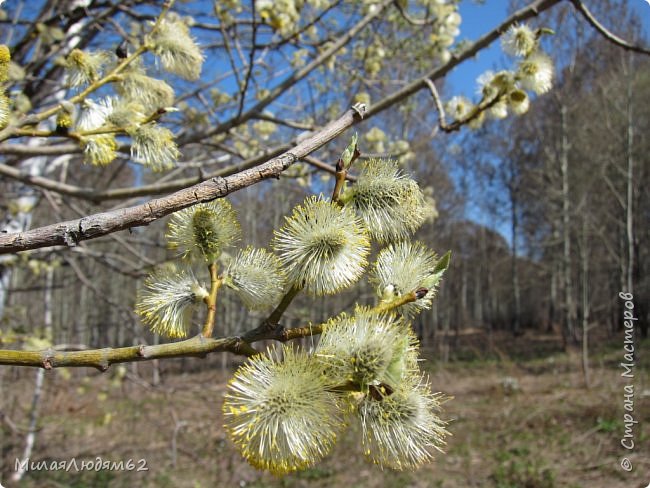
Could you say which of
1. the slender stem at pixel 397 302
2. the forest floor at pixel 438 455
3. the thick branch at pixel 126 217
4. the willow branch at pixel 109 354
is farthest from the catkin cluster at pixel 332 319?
the forest floor at pixel 438 455

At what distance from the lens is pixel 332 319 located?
2.77 ft

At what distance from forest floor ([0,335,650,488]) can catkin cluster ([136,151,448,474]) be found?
3.18 metres

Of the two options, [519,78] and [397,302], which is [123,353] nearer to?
[397,302]

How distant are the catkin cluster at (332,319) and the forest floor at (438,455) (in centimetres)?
318

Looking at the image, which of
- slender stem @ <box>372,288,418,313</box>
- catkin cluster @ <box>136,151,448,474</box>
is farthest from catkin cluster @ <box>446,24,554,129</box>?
slender stem @ <box>372,288,418,313</box>

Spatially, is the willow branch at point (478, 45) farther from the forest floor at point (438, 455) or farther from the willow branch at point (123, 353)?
the forest floor at point (438, 455)

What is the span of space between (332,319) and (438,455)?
26.4 feet

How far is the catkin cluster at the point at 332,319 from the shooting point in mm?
820

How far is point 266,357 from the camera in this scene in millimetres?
861

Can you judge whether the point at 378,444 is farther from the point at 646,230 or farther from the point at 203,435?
the point at 646,230

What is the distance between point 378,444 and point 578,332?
69.7 ft

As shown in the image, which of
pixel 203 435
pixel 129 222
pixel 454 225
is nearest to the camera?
pixel 129 222

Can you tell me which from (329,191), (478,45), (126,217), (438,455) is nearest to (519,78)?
(478,45)

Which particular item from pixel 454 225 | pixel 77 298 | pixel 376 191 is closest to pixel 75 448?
pixel 376 191
